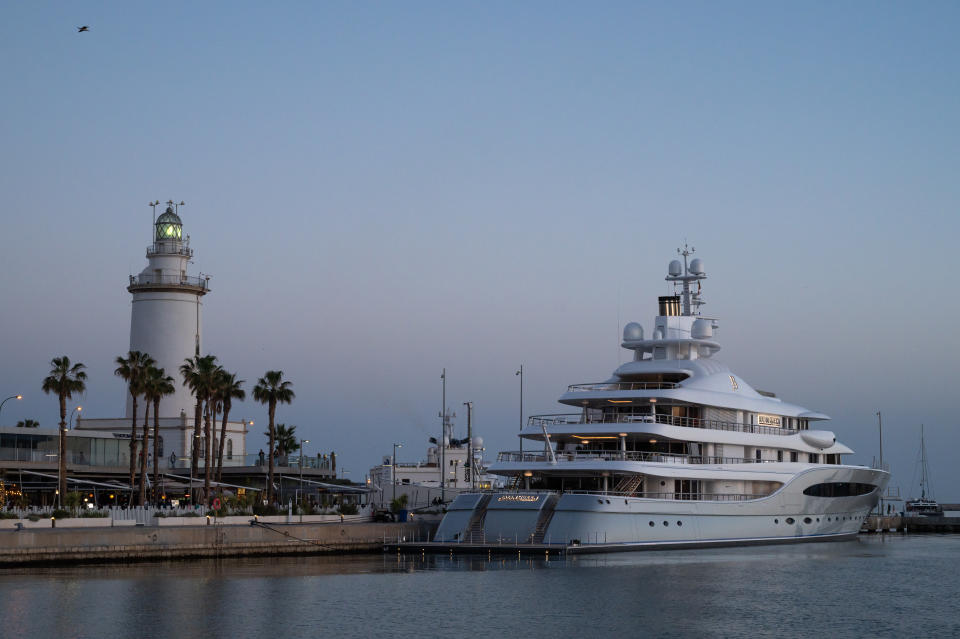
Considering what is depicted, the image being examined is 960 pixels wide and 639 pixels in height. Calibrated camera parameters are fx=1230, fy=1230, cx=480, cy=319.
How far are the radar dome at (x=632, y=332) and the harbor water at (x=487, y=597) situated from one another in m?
13.7

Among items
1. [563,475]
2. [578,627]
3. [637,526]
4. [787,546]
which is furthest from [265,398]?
[578,627]

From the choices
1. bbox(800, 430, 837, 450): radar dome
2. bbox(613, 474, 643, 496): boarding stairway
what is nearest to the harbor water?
bbox(613, 474, 643, 496): boarding stairway

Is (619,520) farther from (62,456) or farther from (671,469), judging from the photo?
(62,456)

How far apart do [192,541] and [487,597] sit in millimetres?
16333

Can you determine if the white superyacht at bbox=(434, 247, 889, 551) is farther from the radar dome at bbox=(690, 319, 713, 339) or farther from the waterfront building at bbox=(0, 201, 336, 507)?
the waterfront building at bbox=(0, 201, 336, 507)

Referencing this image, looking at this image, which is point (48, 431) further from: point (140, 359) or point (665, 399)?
point (665, 399)

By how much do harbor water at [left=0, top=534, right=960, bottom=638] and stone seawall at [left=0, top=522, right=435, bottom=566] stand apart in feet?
3.30

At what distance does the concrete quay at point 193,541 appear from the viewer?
4762 cm

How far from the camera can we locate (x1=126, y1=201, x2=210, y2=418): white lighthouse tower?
79375mm

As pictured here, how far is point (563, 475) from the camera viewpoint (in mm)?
55719

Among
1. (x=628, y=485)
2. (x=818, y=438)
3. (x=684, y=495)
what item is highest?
(x=818, y=438)

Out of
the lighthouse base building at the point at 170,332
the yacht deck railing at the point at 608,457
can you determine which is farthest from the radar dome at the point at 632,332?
the lighthouse base building at the point at 170,332

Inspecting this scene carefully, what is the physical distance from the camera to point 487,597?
41.2m

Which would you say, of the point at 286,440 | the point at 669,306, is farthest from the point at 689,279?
the point at 286,440
